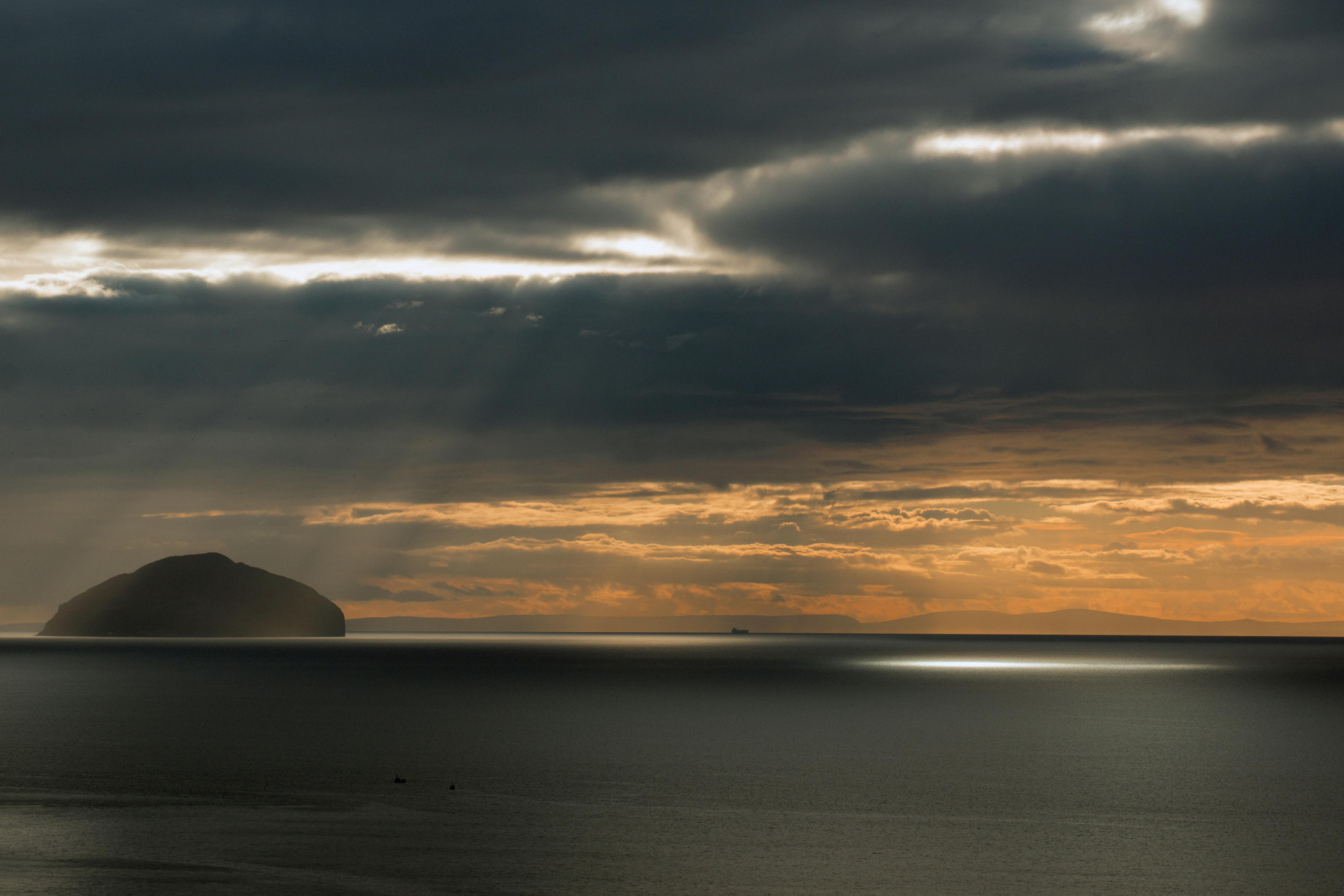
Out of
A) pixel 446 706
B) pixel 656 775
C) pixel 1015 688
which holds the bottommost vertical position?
pixel 1015 688

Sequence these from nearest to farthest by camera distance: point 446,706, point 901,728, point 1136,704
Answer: point 901,728 → point 446,706 → point 1136,704

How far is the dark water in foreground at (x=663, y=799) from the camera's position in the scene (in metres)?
27.5

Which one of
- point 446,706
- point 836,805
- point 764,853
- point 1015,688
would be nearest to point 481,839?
point 764,853

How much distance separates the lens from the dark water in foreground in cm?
2755

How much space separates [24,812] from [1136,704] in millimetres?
79134

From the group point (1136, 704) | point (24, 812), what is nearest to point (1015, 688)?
point (1136, 704)

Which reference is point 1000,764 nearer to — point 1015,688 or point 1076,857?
point 1076,857

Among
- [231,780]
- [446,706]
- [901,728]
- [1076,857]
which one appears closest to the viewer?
[1076,857]

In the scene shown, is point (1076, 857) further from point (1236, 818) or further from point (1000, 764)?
point (1000, 764)

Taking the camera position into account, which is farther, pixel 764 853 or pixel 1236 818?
pixel 1236 818

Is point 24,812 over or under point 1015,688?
over

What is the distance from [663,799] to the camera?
130ft

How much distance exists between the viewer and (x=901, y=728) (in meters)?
69.6

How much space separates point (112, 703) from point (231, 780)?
49748 mm
